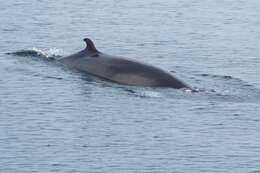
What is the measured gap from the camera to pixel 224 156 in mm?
22703

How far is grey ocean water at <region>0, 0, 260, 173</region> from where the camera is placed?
2248 centimetres

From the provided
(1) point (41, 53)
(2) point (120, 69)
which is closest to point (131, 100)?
(2) point (120, 69)

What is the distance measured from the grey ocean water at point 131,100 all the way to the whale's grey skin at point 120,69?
1.54 feet

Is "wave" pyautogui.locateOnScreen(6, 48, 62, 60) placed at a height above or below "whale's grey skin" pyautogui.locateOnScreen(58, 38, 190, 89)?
above

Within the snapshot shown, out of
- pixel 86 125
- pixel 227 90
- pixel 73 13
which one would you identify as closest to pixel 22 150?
pixel 86 125

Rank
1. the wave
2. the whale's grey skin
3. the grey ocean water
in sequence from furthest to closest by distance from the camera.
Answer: the wave → the whale's grey skin → the grey ocean water

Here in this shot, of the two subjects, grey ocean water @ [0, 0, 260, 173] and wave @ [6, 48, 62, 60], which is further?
wave @ [6, 48, 62, 60]

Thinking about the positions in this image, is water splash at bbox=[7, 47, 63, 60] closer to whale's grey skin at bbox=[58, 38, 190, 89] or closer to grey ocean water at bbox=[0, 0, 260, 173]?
grey ocean water at bbox=[0, 0, 260, 173]

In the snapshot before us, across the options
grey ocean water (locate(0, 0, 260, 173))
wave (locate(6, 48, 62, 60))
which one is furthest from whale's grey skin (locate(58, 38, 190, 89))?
wave (locate(6, 48, 62, 60))

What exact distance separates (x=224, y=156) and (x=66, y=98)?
7.07 metres

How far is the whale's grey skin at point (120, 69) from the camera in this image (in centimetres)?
3016

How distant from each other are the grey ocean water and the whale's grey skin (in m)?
0.47

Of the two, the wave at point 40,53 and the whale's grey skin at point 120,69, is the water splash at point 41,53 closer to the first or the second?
the wave at point 40,53

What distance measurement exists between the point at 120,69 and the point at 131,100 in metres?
3.48
